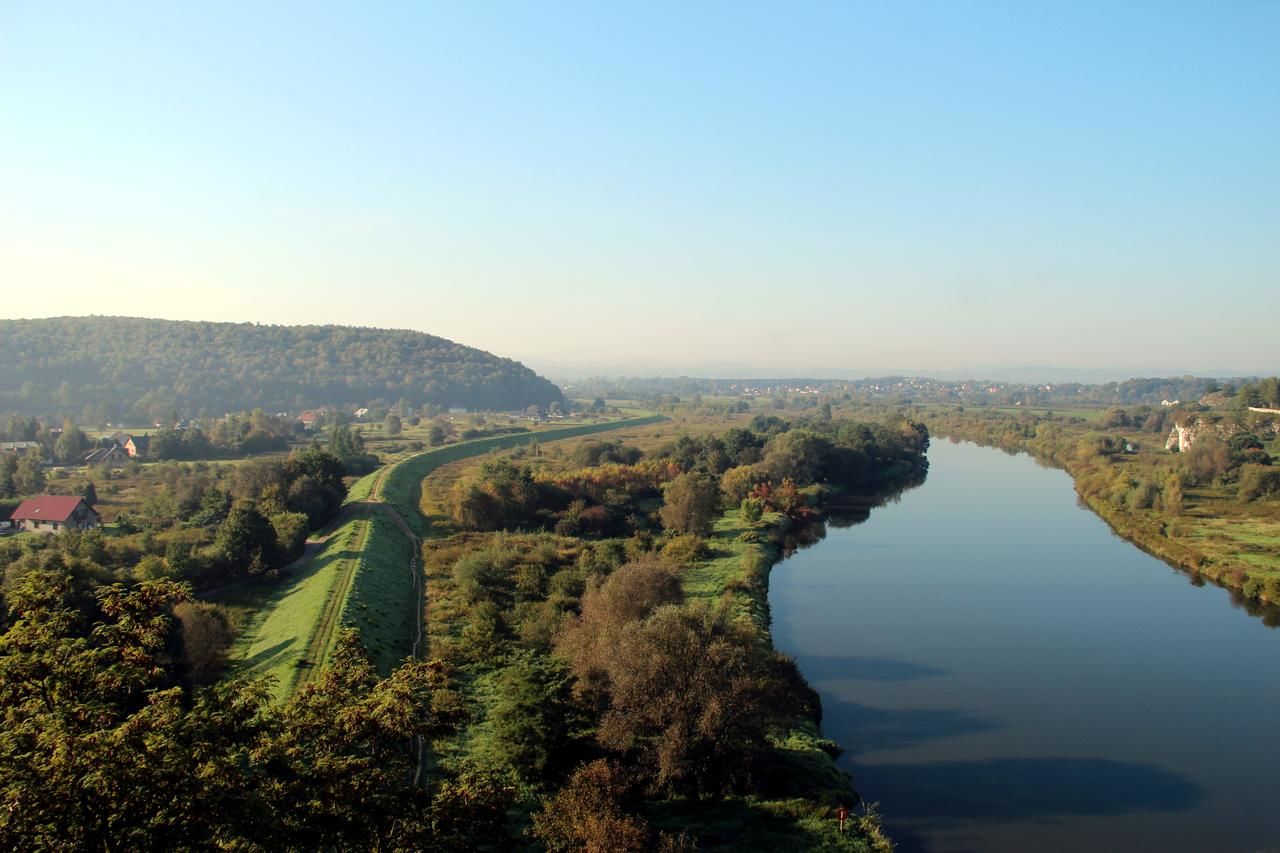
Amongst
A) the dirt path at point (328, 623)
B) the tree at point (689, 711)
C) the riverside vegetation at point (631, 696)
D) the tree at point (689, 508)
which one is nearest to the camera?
the riverside vegetation at point (631, 696)

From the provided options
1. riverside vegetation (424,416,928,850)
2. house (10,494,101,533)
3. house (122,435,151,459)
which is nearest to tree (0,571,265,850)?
riverside vegetation (424,416,928,850)

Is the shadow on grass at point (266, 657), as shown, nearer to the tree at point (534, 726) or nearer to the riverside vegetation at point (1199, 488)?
the tree at point (534, 726)

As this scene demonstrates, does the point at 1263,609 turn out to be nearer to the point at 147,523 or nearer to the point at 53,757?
the point at 53,757

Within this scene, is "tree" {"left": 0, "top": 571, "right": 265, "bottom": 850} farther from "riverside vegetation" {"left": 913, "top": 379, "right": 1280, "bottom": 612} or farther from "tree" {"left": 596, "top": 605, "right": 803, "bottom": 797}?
→ "riverside vegetation" {"left": 913, "top": 379, "right": 1280, "bottom": 612}

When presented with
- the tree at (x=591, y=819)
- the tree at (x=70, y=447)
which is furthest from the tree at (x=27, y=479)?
the tree at (x=591, y=819)

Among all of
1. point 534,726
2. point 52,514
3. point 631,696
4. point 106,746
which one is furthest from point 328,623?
point 52,514

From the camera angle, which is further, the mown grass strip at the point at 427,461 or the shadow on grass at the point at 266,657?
the mown grass strip at the point at 427,461

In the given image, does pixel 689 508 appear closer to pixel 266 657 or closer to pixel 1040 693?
pixel 1040 693

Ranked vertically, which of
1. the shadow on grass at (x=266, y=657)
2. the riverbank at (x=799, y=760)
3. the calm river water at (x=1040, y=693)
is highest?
the shadow on grass at (x=266, y=657)
